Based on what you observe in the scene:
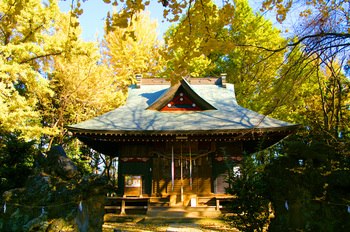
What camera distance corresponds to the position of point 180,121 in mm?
12078

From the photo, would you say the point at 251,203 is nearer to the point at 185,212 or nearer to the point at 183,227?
the point at 183,227

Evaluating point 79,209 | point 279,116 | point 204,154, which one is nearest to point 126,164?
point 204,154

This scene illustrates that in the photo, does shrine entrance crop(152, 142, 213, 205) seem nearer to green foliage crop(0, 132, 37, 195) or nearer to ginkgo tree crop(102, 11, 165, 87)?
green foliage crop(0, 132, 37, 195)

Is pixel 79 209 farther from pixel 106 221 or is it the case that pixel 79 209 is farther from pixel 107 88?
pixel 107 88

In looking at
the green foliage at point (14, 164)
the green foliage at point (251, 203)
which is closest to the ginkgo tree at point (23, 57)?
the green foliage at point (14, 164)

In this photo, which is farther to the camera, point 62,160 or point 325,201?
point 62,160

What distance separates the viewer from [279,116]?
1816 cm

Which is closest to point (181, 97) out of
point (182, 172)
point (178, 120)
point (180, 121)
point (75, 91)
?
point (178, 120)

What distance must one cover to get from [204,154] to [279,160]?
19.7 feet

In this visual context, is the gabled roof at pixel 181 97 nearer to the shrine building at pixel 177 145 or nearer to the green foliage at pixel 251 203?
the shrine building at pixel 177 145

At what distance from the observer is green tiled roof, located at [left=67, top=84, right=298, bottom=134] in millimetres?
10740

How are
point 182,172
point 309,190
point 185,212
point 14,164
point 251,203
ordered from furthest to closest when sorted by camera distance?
point 182,172 → point 14,164 → point 185,212 → point 251,203 → point 309,190

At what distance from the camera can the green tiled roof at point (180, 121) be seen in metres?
10.7

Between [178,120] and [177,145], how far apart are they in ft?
4.03
